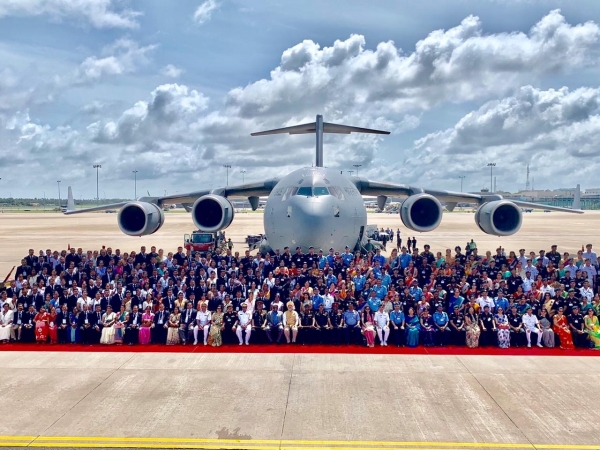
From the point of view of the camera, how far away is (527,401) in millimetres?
7398

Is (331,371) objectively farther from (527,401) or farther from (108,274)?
(108,274)

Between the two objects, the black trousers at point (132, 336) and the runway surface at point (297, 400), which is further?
the black trousers at point (132, 336)

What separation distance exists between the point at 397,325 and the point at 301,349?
208 cm

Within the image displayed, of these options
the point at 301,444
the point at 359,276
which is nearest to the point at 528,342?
the point at 359,276

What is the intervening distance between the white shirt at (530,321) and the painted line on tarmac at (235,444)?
452 centimetres

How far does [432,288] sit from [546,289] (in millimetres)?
2622

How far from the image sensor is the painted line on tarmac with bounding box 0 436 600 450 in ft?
20.0

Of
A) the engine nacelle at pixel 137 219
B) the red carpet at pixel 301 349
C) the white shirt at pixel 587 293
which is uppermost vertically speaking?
the engine nacelle at pixel 137 219

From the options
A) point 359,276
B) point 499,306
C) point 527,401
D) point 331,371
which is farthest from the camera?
point 359,276

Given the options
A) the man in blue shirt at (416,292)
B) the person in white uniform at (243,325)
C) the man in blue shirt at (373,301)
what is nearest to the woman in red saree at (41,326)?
the person in white uniform at (243,325)

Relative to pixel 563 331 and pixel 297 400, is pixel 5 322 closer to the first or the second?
pixel 297 400

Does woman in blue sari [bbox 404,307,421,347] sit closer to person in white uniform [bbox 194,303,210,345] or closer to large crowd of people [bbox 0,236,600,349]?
large crowd of people [bbox 0,236,600,349]

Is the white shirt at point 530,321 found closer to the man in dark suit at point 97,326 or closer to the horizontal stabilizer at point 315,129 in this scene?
the man in dark suit at point 97,326

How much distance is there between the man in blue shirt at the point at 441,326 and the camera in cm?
1046
